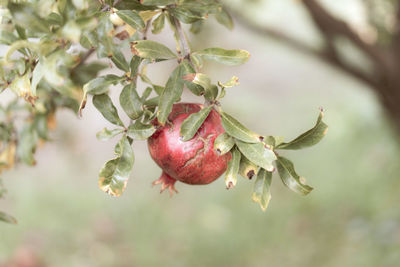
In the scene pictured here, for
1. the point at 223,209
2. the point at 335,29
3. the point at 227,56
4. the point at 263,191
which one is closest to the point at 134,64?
the point at 227,56

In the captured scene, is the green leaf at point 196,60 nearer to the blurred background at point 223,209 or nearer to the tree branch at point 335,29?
the tree branch at point 335,29

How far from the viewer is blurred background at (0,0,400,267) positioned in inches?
123

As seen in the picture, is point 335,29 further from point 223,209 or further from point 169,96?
point 223,209

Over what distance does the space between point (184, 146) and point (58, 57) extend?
23 cm

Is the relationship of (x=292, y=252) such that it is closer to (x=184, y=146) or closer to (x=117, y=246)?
(x=117, y=246)

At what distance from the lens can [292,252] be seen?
319 centimetres

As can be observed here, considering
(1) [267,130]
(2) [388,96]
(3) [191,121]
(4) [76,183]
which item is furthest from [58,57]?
(1) [267,130]

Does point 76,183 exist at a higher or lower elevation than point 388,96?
lower

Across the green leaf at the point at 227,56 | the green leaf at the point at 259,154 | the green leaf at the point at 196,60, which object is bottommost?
the green leaf at the point at 259,154

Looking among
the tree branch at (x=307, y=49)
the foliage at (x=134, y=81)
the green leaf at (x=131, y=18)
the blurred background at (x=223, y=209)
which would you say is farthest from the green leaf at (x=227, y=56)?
the blurred background at (x=223, y=209)

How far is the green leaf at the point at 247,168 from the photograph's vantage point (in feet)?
2.27

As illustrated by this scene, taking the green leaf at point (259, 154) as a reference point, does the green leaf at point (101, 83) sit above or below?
below

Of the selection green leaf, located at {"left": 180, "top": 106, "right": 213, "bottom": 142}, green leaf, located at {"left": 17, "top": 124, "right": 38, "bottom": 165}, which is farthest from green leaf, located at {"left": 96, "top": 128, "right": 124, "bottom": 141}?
green leaf, located at {"left": 17, "top": 124, "right": 38, "bottom": 165}

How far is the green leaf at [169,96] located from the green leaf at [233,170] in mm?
117
